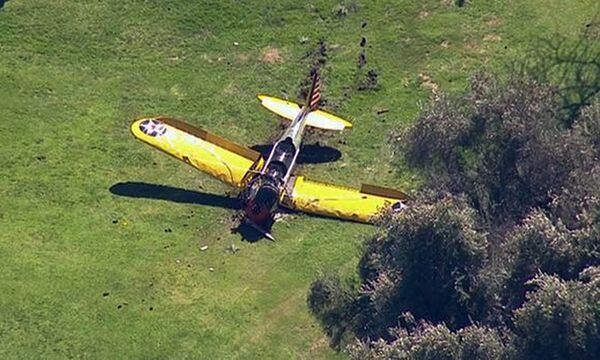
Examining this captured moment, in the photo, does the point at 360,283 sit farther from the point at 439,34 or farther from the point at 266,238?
the point at 439,34

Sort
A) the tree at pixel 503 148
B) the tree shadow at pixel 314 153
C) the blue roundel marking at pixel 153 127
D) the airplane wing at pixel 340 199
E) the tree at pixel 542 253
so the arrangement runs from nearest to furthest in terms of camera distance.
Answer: the tree at pixel 542 253 → the tree at pixel 503 148 → the airplane wing at pixel 340 199 → the blue roundel marking at pixel 153 127 → the tree shadow at pixel 314 153

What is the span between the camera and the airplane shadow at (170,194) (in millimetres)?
44719

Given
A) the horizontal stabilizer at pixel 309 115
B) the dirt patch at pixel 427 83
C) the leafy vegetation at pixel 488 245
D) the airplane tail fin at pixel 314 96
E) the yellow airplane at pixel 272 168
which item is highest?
the leafy vegetation at pixel 488 245

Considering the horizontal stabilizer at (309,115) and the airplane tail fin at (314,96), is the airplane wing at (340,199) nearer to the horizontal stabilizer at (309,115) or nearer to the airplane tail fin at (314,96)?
the horizontal stabilizer at (309,115)

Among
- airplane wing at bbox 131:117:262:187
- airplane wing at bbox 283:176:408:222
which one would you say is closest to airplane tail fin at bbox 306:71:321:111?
airplane wing at bbox 131:117:262:187

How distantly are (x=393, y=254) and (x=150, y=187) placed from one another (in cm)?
1660

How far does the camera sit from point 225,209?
146ft

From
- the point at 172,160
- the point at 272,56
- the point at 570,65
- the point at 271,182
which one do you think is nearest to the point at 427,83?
the point at 570,65

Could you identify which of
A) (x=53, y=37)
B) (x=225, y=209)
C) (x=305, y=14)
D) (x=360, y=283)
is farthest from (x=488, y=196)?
(x=53, y=37)

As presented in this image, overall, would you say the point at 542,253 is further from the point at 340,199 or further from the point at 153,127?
the point at 153,127

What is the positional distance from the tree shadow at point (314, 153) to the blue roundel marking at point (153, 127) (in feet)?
15.0


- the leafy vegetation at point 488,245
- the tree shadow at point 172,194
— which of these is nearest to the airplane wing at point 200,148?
the tree shadow at point 172,194

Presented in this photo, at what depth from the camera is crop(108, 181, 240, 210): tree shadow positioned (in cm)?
4472

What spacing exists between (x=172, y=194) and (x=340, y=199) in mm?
7823
